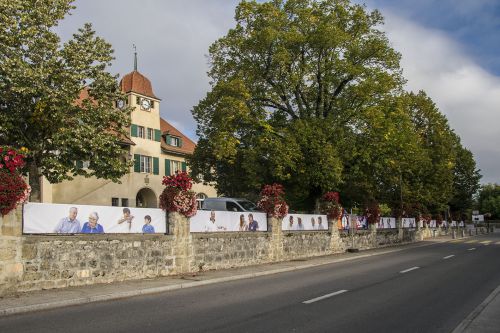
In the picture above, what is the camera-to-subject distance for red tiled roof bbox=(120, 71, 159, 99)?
44688 mm

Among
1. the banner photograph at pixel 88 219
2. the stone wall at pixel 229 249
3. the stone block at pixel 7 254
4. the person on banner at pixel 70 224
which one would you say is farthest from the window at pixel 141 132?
the stone block at pixel 7 254

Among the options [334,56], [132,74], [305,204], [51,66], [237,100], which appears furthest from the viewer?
[132,74]

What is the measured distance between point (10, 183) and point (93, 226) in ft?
9.91

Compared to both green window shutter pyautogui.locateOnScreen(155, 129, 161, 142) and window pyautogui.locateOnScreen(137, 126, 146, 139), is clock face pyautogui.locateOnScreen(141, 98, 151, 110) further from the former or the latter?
green window shutter pyautogui.locateOnScreen(155, 129, 161, 142)

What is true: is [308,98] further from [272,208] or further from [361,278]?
[361,278]

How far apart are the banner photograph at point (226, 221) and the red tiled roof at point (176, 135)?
2863 centimetres

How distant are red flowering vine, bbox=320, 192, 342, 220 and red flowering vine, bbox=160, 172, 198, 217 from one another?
12.5 m

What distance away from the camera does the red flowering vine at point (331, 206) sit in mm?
27406

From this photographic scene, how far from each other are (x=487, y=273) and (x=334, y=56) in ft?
57.9

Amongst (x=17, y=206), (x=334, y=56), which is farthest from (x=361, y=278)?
(x=334, y=56)

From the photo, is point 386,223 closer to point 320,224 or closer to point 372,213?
point 372,213

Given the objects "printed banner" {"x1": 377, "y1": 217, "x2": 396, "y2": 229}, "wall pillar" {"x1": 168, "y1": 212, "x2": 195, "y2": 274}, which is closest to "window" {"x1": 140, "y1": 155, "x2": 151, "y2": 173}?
"printed banner" {"x1": 377, "y1": 217, "x2": 396, "y2": 229}

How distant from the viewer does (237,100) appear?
91.0ft

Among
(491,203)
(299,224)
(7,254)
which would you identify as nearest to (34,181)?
(7,254)
